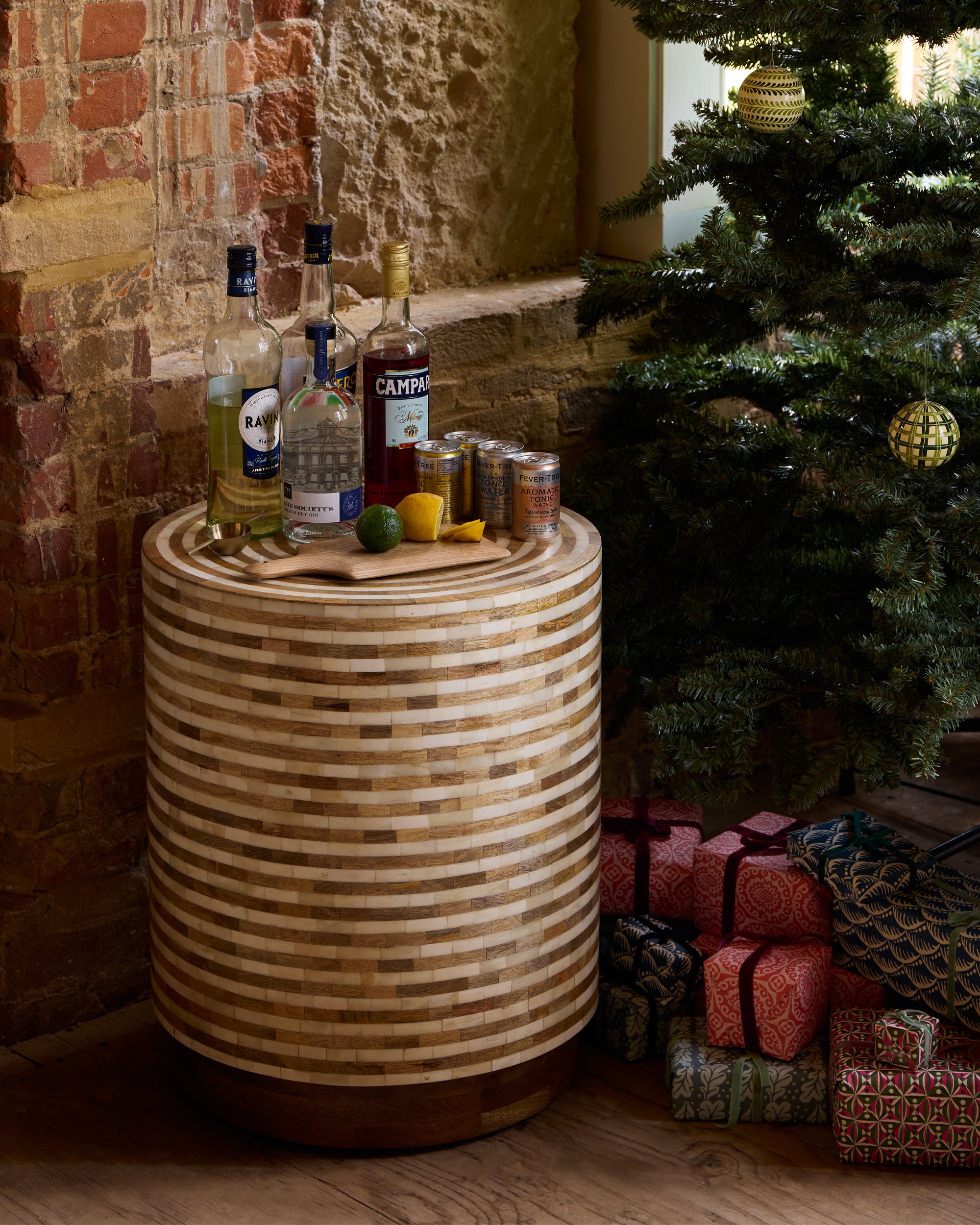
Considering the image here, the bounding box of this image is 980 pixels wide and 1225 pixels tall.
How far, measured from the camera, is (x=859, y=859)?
215cm

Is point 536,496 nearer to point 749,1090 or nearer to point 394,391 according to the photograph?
point 394,391

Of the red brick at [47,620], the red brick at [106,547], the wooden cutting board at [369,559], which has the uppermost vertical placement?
the wooden cutting board at [369,559]

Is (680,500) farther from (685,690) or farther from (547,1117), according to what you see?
(547,1117)

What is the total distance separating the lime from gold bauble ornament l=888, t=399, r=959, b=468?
2.05 feet

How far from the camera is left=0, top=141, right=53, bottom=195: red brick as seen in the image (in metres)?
1.89

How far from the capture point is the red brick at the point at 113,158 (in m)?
1.97

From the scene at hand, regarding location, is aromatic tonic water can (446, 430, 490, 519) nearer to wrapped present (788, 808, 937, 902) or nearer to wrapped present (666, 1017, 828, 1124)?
wrapped present (788, 808, 937, 902)

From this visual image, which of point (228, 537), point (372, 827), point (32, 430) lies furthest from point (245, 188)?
point (372, 827)

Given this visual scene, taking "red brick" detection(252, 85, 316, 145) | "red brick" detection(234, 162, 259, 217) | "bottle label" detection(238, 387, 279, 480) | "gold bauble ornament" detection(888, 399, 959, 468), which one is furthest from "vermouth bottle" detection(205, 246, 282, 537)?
"gold bauble ornament" detection(888, 399, 959, 468)

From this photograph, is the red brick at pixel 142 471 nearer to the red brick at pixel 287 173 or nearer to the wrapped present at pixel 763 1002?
the red brick at pixel 287 173

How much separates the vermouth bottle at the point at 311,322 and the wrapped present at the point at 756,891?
0.86 meters

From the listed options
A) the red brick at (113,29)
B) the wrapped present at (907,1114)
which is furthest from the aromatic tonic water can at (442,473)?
the wrapped present at (907,1114)

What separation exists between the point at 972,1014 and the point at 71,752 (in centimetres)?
126

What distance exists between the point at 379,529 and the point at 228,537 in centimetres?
21
